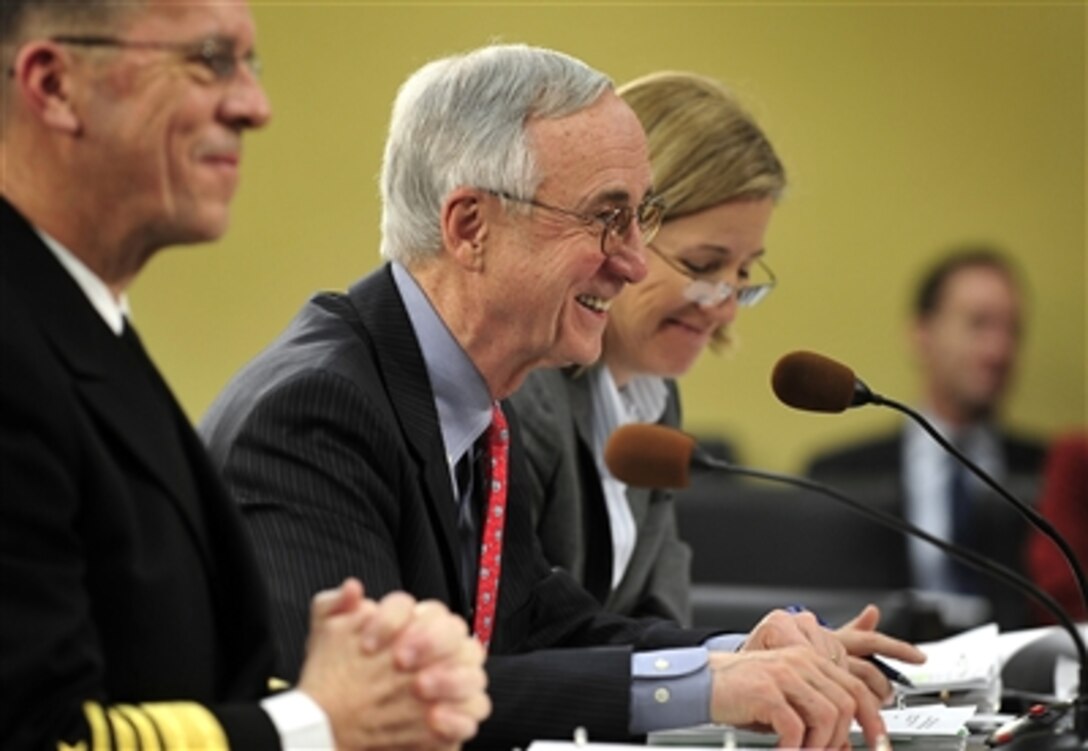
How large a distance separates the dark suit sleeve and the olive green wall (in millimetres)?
5045

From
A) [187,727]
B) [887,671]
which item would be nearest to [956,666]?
[887,671]

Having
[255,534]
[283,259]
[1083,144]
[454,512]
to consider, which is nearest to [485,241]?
[454,512]

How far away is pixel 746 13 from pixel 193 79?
5306 millimetres

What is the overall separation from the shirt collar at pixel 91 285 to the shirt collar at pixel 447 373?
77 centimetres

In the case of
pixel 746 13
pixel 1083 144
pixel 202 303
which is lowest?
pixel 202 303

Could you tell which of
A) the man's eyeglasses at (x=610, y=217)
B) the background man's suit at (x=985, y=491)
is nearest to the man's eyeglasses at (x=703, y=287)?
the man's eyeglasses at (x=610, y=217)

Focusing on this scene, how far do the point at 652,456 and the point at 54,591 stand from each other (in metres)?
0.72

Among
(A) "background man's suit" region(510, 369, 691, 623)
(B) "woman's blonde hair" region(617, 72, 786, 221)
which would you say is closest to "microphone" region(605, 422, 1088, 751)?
(A) "background man's suit" region(510, 369, 691, 623)

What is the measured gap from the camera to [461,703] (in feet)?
5.69

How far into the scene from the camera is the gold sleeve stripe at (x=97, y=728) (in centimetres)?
159

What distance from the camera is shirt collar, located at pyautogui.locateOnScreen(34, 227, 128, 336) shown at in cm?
170

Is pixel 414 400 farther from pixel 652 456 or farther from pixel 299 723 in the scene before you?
pixel 299 723

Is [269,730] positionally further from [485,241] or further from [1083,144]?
[1083,144]

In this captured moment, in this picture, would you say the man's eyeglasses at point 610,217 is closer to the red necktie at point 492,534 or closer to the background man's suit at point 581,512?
the red necktie at point 492,534
